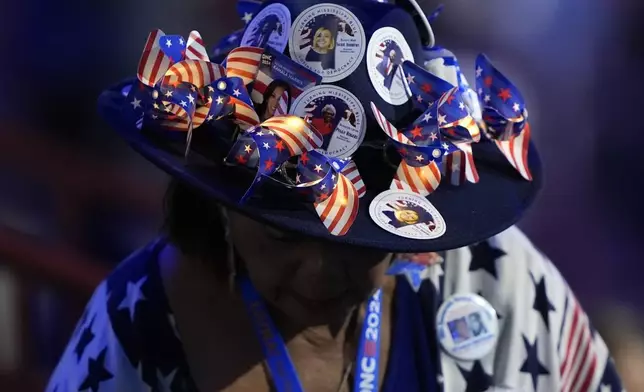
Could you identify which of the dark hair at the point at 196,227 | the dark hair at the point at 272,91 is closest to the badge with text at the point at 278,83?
the dark hair at the point at 272,91

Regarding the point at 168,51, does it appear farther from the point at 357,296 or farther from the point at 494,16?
the point at 494,16

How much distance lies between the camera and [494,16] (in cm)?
154

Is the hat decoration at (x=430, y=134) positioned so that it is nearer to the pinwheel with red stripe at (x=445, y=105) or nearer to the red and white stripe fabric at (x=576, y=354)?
Answer: the pinwheel with red stripe at (x=445, y=105)

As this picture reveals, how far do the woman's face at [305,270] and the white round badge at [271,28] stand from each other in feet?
0.61

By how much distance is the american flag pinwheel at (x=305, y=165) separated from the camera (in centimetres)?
65

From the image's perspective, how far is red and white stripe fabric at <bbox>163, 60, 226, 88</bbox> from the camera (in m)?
0.70

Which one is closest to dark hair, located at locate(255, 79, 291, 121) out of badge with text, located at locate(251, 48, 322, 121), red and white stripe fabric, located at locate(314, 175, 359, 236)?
badge with text, located at locate(251, 48, 322, 121)

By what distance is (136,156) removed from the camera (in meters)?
1.61

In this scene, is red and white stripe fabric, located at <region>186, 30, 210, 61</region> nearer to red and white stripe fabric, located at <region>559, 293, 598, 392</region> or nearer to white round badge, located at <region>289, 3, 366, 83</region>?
white round badge, located at <region>289, 3, 366, 83</region>

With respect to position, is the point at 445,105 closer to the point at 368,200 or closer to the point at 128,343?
the point at 368,200

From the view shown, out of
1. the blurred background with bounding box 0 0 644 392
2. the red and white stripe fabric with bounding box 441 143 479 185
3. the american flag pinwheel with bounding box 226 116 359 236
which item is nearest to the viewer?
the american flag pinwheel with bounding box 226 116 359 236

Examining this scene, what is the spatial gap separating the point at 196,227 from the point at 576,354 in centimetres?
52

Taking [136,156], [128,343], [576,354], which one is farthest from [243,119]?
[136,156]

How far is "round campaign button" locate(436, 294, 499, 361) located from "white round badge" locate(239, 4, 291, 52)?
1.30 feet
